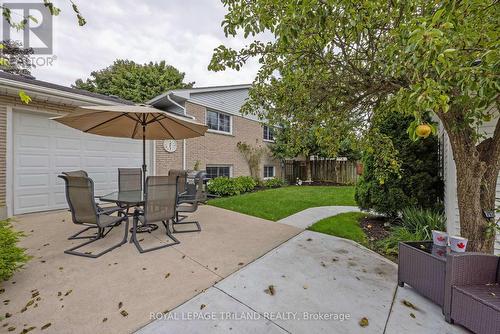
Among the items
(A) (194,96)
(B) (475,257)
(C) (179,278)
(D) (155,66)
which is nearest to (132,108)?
(C) (179,278)

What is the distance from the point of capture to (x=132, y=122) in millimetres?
4961

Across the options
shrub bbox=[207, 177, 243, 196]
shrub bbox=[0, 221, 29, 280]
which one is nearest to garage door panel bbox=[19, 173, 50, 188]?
shrub bbox=[0, 221, 29, 280]

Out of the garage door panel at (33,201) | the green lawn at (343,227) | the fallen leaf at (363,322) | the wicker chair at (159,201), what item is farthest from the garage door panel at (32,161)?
the fallen leaf at (363,322)

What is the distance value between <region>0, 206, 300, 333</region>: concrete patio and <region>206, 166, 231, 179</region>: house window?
6083mm

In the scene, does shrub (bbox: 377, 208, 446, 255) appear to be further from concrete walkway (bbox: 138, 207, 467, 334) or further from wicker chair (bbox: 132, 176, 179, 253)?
wicker chair (bbox: 132, 176, 179, 253)

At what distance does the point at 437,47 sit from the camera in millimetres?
1429

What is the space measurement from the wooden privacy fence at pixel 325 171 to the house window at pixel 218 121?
5.48 m

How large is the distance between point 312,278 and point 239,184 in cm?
712

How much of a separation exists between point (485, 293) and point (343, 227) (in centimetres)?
314

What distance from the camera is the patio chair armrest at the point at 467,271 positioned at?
2148 mm

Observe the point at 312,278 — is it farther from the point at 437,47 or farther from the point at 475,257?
the point at 437,47

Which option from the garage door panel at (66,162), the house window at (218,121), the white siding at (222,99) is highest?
the white siding at (222,99)

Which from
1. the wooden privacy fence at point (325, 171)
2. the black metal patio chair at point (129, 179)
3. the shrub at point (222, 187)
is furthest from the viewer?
the wooden privacy fence at point (325, 171)

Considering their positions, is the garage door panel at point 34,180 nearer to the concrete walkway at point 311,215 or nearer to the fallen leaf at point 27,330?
the fallen leaf at point 27,330
